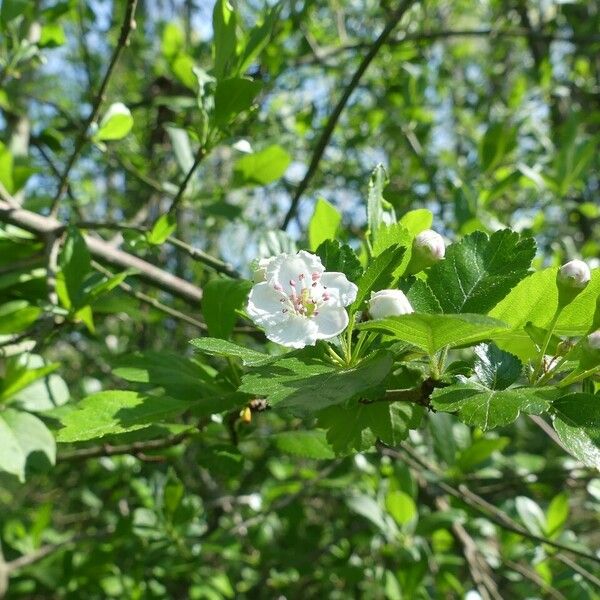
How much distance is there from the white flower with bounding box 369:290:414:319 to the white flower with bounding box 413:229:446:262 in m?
0.07

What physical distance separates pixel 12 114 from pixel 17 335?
102 centimetres

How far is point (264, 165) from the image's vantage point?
4.62 ft

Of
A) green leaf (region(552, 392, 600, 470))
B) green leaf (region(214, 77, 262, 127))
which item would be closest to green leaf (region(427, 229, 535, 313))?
green leaf (region(552, 392, 600, 470))

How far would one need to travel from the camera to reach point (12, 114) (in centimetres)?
195

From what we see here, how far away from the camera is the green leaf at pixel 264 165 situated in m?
1.40

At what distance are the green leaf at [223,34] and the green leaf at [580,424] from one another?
26.6 inches

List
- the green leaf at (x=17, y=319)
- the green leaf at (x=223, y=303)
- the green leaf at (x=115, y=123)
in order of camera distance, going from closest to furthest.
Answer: the green leaf at (x=223, y=303)
the green leaf at (x=17, y=319)
the green leaf at (x=115, y=123)

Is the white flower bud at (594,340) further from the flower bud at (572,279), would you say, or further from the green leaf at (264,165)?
the green leaf at (264,165)

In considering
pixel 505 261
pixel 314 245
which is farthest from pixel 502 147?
pixel 505 261

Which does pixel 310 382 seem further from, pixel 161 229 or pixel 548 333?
pixel 161 229

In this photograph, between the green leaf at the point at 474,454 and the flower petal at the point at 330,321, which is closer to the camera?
the flower petal at the point at 330,321

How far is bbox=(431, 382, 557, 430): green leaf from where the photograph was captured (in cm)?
60

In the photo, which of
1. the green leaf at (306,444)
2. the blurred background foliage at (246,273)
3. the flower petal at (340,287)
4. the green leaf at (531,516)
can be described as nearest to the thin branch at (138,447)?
the blurred background foliage at (246,273)

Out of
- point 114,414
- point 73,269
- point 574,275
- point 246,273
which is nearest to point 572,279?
point 574,275
